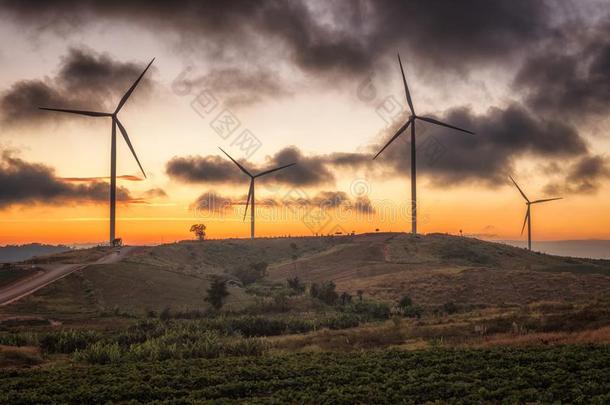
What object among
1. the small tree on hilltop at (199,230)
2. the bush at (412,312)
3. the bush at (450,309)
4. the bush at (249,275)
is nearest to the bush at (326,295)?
the bush at (412,312)

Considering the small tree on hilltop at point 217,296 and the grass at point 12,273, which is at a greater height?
the grass at point 12,273

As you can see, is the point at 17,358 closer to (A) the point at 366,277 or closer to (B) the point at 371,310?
(B) the point at 371,310

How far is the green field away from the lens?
22859mm

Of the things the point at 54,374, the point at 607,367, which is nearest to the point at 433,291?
the point at 607,367

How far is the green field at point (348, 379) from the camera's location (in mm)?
22859

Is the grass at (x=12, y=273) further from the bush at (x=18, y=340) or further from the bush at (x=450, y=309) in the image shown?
the bush at (x=450, y=309)

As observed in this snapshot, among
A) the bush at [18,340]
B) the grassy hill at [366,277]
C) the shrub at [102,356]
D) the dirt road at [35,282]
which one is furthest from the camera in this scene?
the grassy hill at [366,277]

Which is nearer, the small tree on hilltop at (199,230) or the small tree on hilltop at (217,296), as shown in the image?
the small tree on hilltop at (217,296)

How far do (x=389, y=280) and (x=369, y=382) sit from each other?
74432 millimetres

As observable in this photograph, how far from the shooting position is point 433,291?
8638 cm

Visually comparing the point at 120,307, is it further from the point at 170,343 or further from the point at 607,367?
the point at 607,367

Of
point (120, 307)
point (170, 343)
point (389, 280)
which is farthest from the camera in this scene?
point (389, 280)

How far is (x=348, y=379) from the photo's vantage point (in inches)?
1040

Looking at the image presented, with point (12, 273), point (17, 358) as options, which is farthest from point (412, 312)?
point (12, 273)
